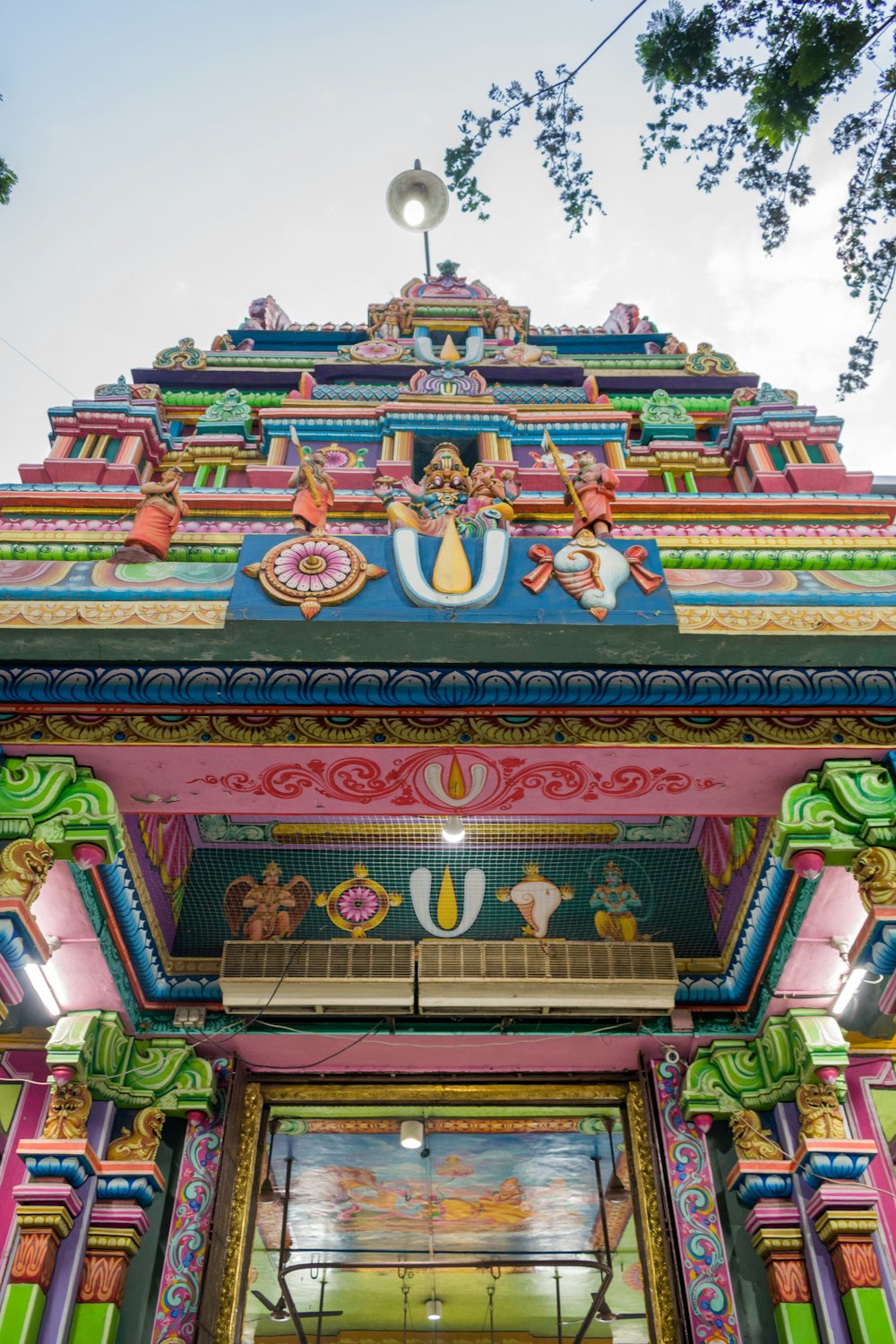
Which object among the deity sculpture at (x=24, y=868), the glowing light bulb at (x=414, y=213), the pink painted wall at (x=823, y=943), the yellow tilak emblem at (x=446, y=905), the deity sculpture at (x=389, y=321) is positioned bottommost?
the deity sculpture at (x=24, y=868)

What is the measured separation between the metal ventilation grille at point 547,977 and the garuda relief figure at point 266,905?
0.92 metres

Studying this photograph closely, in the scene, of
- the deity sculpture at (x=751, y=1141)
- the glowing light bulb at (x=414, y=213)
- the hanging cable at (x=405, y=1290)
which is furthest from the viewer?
the glowing light bulb at (x=414, y=213)

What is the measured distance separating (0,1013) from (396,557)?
2790mm

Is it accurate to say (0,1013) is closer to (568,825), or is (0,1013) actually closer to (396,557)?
(396,557)

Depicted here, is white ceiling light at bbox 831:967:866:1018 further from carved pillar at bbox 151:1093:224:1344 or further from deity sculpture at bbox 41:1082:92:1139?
deity sculpture at bbox 41:1082:92:1139

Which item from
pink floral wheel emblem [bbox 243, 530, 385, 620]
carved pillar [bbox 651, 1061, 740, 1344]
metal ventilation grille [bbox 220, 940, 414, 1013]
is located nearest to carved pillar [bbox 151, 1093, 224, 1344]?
metal ventilation grille [bbox 220, 940, 414, 1013]

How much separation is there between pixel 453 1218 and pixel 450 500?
655cm

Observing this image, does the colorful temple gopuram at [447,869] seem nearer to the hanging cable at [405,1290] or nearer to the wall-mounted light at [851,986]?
the wall-mounted light at [851,986]

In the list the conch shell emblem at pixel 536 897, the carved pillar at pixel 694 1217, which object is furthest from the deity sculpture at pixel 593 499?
the carved pillar at pixel 694 1217

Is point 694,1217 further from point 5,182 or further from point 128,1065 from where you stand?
point 5,182

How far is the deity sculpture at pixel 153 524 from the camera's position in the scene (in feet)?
19.1

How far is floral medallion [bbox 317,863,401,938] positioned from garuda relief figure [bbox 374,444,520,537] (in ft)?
7.67

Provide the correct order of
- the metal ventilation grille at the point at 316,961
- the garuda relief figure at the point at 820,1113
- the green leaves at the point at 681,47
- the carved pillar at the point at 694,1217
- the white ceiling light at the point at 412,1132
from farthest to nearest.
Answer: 1. the white ceiling light at the point at 412,1132
2. the metal ventilation grille at the point at 316,961
3. the garuda relief figure at the point at 820,1113
4. the carved pillar at the point at 694,1217
5. the green leaves at the point at 681,47

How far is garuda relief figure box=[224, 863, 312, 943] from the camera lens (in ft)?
22.8
